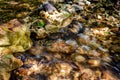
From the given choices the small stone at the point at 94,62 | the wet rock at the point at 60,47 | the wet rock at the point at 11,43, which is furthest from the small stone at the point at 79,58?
the wet rock at the point at 11,43

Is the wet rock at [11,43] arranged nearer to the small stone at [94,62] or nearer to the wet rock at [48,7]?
the wet rock at [48,7]

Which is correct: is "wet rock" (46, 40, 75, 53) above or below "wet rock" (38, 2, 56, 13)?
below

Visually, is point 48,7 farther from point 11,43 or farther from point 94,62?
point 94,62

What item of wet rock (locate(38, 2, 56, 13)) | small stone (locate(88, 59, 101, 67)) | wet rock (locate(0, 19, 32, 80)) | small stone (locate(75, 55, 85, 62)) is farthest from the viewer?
wet rock (locate(38, 2, 56, 13))

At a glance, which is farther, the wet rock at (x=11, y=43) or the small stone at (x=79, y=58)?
the small stone at (x=79, y=58)

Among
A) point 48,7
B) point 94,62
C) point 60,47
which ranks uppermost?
point 48,7

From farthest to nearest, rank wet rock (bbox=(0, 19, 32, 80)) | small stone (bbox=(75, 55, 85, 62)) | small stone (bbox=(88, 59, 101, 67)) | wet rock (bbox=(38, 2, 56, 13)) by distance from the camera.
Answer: wet rock (bbox=(38, 2, 56, 13)) → small stone (bbox=(75, 55, 85, 62)) → small stone (bbox=(88, 59, 101, 67)) → wet rock (bbox=(0, 19, 32, 80))

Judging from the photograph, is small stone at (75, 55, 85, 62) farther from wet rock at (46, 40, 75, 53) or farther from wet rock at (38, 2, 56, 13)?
wet rock at (38, 2, 56, 13)

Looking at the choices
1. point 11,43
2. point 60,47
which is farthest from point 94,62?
point 11,43

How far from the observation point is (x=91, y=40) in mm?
6582

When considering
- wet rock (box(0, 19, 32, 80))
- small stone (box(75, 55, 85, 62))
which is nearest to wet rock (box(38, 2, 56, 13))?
wet rock (box(0, 19, 32, 80))

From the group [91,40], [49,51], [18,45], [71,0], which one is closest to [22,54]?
[18,45]

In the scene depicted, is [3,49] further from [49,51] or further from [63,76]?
[63,76]

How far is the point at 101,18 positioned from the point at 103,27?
0.66 metres
